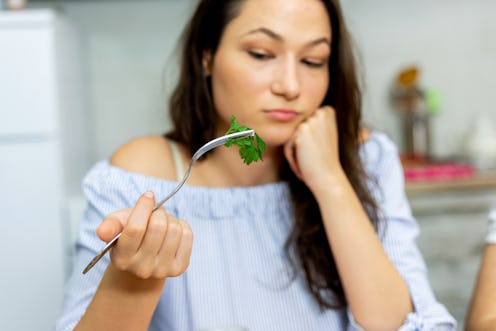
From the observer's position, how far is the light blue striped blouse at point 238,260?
1143mm

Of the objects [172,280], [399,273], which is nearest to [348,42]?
[399,273]

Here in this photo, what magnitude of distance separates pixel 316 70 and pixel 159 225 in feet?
1.89

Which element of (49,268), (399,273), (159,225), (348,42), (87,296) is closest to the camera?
(159,225)

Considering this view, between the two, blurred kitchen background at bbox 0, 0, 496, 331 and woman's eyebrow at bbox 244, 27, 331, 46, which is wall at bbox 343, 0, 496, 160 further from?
woman's eyebrow at bbox 244, 27, 331, 46

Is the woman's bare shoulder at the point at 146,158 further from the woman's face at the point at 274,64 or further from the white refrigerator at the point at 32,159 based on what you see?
the white refrigerator at the point at 32,159

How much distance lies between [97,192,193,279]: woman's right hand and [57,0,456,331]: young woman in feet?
0.99

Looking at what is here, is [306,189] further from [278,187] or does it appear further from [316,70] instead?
[316,70]

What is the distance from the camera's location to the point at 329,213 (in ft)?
3.77

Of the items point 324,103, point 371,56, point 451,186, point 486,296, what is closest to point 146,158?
point 324,103

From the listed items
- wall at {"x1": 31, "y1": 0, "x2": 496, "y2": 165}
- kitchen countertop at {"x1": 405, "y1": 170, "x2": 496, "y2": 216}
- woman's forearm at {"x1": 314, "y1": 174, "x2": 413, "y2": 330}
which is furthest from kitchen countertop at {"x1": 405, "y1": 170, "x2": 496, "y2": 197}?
woman's forearm at {"x1": 314, "y1": 174, "x2": 413, "y2": 330}

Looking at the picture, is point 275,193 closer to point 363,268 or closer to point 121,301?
point 363,268

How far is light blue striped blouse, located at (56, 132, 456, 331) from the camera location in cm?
114

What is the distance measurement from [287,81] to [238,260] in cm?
34

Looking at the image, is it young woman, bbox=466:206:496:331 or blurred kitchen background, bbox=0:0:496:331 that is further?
blurred kitchen background, bbox=0:0:496:331
